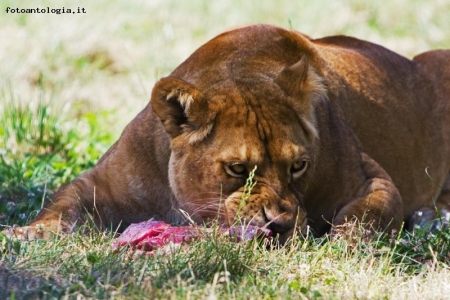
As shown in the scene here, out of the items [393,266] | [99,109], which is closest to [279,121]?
[393,266]

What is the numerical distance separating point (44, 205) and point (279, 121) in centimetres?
162

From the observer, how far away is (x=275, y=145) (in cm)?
524

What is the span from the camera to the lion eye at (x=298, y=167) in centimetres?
534

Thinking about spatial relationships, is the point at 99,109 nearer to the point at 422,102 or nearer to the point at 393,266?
the point at 422,102

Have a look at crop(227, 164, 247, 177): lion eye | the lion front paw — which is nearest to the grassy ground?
the lion front paw

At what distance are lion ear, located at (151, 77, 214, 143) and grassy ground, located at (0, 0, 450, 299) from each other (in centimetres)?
69

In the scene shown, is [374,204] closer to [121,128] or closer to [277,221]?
[277,221]

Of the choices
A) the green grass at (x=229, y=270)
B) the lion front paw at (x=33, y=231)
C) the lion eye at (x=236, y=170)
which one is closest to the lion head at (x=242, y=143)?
the lion eye at (x=236, y=170)

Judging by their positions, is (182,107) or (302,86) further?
(302,86)

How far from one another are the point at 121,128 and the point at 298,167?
3.99 metres

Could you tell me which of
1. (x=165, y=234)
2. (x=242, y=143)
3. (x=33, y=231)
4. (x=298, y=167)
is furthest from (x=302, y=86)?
(x=33, y=231)

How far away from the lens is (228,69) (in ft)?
19.0

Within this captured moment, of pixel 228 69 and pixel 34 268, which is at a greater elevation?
pixel 228 69

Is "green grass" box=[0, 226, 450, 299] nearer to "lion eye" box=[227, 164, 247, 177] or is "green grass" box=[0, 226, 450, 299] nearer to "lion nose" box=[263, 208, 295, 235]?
"lion nose" box=[263, 208, 295, 235]
